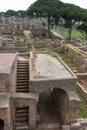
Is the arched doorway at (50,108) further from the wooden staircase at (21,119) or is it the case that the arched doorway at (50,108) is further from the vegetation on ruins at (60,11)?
the vegetation on ruins at (60,11)

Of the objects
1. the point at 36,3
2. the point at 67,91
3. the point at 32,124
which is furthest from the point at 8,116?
the point at 36,3

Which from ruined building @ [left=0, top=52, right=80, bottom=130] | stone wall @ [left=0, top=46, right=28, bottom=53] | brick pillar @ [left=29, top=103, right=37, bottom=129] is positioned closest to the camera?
ruined building @ [left=0, top=52, right=80, bottom=130]

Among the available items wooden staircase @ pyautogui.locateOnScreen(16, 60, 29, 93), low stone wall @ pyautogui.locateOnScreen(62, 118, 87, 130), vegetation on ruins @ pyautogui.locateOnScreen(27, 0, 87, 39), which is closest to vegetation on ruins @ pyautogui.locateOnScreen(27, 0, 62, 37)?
vegetation on ruins @ pyautogui.locateOnScreen(27, 0, 87, 39)

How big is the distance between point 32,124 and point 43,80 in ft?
8.56

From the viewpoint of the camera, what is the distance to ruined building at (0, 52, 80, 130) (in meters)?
9.23

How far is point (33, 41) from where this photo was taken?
102ft

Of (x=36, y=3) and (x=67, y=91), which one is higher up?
(x=36, y=3)

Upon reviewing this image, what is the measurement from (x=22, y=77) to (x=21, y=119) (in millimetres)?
2964

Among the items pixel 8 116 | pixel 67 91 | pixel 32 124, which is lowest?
pixel 32 124

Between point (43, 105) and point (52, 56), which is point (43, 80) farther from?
point (52, 56)

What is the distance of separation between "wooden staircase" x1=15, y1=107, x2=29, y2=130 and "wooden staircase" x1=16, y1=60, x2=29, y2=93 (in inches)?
53.9

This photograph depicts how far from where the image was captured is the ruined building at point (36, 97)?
9.23m

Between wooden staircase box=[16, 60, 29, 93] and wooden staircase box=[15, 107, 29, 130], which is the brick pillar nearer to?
wooden staircase box=[15, 107, 29, 130]

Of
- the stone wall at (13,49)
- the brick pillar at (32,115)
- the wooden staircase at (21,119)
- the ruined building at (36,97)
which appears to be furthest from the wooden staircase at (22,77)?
the stone wall at (13,49)
